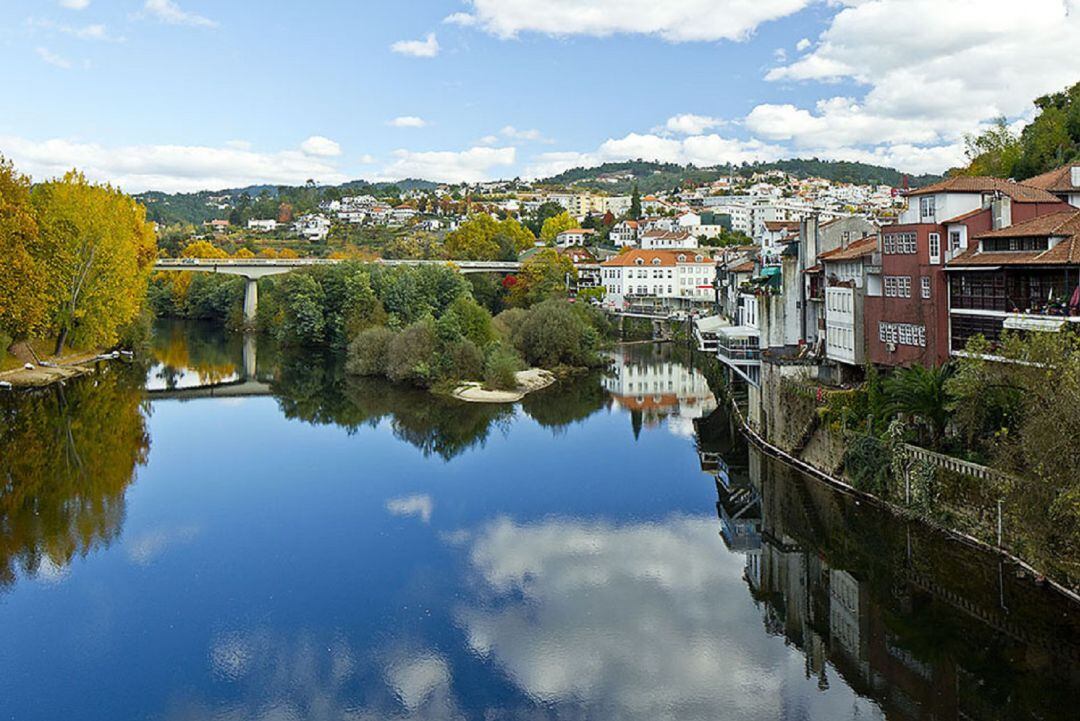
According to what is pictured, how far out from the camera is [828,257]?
28484 millimetres

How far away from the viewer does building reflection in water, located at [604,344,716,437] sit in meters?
37.5

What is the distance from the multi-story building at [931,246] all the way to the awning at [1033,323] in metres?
2.45

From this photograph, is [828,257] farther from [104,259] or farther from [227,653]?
[104,259]

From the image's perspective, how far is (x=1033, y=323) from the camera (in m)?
19.3

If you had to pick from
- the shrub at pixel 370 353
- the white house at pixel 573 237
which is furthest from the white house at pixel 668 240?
the shrub at pixel 370 353

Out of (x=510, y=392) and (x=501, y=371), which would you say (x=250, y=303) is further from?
(x=510, y=392)

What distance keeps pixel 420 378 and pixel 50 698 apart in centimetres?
3169

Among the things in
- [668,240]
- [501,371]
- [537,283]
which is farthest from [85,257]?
[668,240]

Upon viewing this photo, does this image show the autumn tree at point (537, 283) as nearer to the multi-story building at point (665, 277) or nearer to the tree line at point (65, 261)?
the multi-story building at point (665, 277)

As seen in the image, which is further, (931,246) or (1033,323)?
(931,246)

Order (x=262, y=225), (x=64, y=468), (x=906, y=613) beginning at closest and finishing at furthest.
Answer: (x=906, y=613) < (x=64, y=468) < (x=262, y=225)

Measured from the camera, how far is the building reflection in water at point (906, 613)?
1389 centimetres

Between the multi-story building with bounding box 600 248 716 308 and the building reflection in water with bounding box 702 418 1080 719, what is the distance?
50.2 meters

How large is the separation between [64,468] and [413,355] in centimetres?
2073
